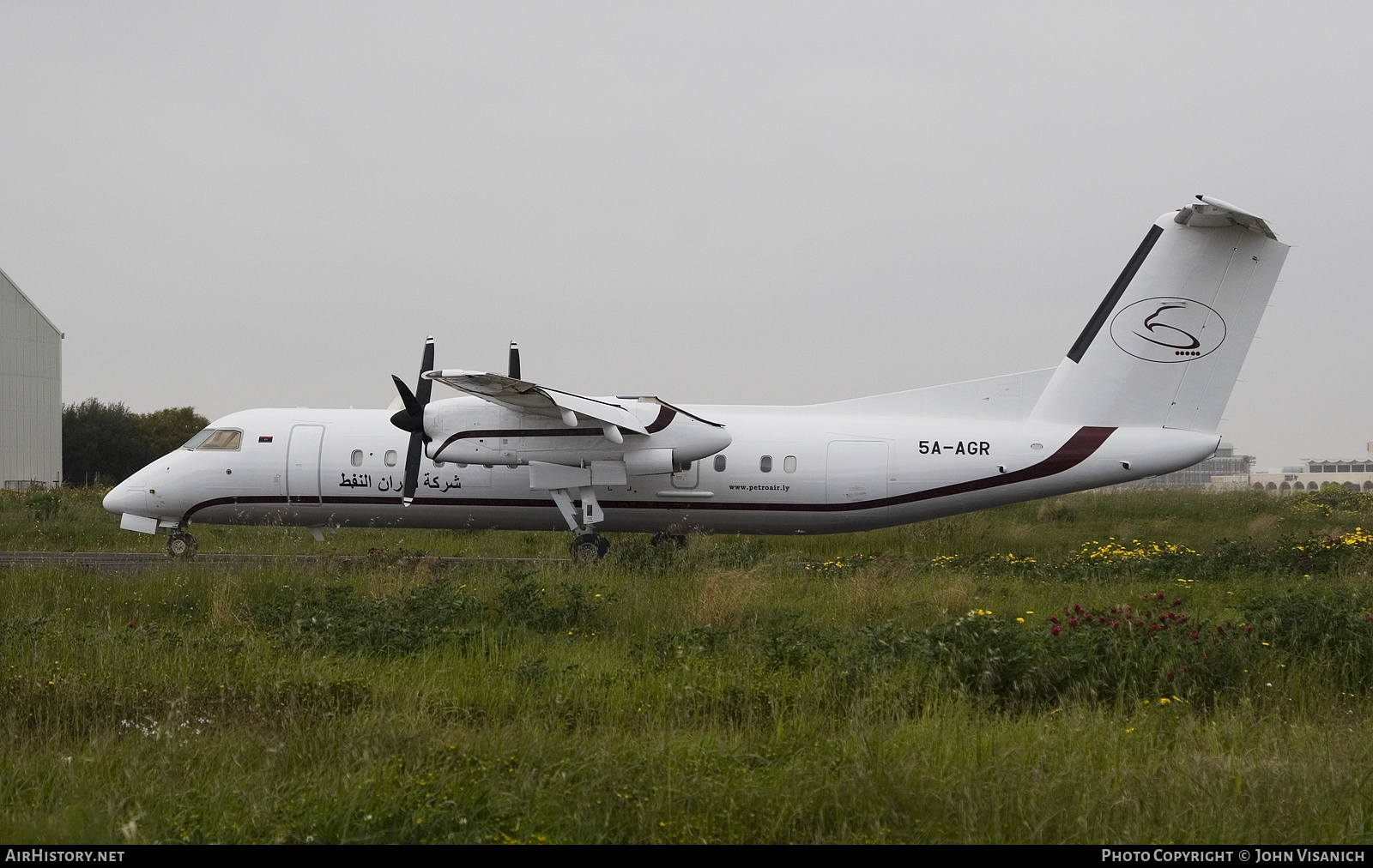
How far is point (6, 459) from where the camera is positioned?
159 feet

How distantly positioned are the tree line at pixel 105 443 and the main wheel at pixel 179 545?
148 ft

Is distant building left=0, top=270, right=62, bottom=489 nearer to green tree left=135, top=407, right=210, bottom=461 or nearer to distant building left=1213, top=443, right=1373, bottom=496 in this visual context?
green tree left=135, top=407, right=210, bottom=461

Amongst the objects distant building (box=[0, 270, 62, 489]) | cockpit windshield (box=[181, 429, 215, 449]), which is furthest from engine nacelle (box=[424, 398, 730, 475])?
distant building (box=[0, 270, 62, 489])

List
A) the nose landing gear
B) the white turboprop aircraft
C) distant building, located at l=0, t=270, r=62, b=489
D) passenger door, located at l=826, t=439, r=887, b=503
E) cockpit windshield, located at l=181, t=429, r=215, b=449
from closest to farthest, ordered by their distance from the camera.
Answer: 1. the white turboprop aircraft
2. passenger door, located at l=826, t=439, r=887, b=503
3. the nose landing gear
4. cockpit windshield, located at l=181, t=429, r=215, b=449
5. distant building, located at l=0, t=270, r=62, b=489

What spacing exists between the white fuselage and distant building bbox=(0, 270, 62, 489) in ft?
118

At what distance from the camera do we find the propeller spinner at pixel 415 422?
18156mm

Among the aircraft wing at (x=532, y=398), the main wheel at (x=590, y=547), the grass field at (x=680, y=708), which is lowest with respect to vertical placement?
the grass field at (x=680, y=708)

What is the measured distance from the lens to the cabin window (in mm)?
19812

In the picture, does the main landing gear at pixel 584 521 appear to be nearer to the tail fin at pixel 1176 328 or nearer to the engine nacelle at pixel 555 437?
the engine nacelle at pixel 555 437

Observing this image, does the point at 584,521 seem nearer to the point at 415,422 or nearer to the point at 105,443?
the point at 415,422

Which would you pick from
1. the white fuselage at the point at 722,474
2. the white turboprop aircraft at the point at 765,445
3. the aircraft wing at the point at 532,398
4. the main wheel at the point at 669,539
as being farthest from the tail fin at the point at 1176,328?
the aircraft wing at the point at 532,398

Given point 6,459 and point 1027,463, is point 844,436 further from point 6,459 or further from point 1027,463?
point 6,459

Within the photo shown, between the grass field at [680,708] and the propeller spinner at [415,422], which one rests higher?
the propeller spinner at [415,422]
